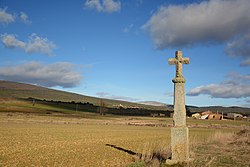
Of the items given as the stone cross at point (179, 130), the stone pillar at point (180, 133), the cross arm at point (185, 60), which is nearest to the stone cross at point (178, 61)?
the cross arm at point (185, 60)

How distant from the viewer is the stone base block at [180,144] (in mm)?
12047

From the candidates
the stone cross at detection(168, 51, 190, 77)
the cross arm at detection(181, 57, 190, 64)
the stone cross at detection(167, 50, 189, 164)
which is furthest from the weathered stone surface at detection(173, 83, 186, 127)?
the cross arm at detection(181, 57, 190, 64)

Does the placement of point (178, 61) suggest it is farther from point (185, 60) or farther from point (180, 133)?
point (180, 133)

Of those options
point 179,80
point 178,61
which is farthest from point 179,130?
point 178,61

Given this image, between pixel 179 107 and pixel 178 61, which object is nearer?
pixel 179 107

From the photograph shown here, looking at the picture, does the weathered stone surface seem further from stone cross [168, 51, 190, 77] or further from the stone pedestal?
stone cross [168, 51, 190, 77]

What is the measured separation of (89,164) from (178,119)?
16.4 ft

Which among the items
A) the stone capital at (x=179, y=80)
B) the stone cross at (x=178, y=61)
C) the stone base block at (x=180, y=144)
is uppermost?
the stone cross at (x=178, y=61)

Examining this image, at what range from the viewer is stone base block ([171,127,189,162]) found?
12.0 meters

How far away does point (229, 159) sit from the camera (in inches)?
558

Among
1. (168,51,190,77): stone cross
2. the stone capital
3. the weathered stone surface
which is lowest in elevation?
the weathered stone surface

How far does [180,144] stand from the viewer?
39.5 ft

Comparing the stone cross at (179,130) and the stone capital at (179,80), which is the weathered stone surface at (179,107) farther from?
the stone capital at (179,80)

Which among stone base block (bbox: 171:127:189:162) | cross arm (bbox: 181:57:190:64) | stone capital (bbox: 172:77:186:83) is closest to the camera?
stone base block (bbox: 171:127:189:162)
